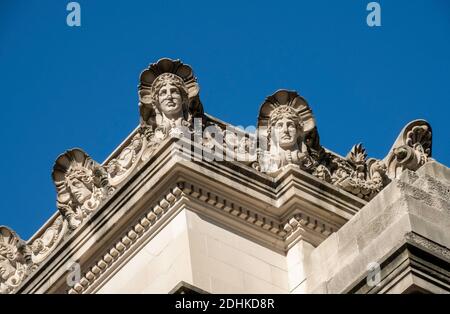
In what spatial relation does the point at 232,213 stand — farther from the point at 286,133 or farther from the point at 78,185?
the point at 78,185

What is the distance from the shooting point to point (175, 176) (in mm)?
35438

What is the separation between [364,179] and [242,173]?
3653mm

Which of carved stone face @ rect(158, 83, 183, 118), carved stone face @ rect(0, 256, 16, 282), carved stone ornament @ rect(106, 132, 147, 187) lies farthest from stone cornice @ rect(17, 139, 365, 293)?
carved stone face @ rect(0, 256, 16, 282)

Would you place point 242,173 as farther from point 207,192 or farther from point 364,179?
point 364,179

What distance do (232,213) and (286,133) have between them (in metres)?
2.74

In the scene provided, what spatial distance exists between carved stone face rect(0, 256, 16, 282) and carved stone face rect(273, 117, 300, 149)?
20.0 feet

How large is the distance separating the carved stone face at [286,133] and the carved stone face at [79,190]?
3.70m

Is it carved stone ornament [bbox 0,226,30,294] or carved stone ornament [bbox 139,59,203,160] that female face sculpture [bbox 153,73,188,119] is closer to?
carved stone ornament [bbox 139,59,203,160]

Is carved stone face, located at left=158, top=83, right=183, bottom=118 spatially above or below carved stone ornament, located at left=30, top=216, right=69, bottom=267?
above

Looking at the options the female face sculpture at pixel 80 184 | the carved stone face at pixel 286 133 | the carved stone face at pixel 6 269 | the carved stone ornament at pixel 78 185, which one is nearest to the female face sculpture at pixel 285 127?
the carved stone face at pixel 286 133

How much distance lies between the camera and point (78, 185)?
38688 mm

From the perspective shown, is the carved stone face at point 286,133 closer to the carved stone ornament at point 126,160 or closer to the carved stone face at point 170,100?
the carved stone face at point 170,100

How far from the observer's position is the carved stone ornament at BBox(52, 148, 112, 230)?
3816cm
